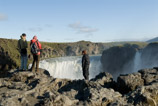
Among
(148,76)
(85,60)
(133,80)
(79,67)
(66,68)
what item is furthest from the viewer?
(66,68)

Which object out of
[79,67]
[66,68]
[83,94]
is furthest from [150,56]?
[83,94]

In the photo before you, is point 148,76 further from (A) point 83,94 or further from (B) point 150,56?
(B) point 150,56

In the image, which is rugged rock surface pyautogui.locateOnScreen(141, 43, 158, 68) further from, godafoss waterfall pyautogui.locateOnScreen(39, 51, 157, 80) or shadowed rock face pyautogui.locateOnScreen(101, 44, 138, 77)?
shadowed rock face pyautogui.locateOnScreen(101, 44, 138, 77)

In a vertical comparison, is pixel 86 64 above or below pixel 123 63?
above

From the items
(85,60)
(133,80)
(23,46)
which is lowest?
(133,80)

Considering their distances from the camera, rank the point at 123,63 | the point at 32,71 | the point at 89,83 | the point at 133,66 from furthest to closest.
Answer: the point at 123,63 < the point at 133,66 < the point at 32,71 < the point at 89,83

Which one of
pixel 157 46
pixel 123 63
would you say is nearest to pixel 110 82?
pixel 157 46

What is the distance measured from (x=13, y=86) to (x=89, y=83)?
14.4 feet

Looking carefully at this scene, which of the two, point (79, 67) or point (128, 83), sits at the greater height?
point (128, 83)

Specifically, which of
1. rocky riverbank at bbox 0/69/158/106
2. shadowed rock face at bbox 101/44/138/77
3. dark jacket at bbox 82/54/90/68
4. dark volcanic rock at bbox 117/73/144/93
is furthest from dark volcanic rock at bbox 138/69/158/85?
shadowed rock face at bbox 101/44/138/77

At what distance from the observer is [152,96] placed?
8328mm

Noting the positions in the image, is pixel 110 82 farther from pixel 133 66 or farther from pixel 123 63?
pixel 123 63

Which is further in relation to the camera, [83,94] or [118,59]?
[118,59]

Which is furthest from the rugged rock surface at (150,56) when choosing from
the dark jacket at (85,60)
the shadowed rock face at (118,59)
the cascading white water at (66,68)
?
the dark jacket at (85,60)
